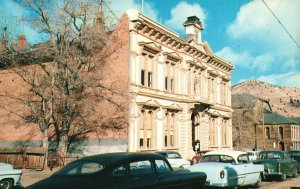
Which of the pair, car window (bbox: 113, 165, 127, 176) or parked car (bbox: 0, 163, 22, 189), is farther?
parked car (bbox: 0, 163, 22, 189)

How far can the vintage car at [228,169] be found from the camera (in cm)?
1242

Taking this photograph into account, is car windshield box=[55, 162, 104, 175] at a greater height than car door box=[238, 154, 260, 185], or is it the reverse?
car windshield box=[55, 162, 104, 175]

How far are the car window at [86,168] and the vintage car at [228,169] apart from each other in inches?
246

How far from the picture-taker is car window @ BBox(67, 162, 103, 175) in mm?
7012

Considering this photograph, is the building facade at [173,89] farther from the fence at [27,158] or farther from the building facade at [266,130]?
the building facade at [266,130]

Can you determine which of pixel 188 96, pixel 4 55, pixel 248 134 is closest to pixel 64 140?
pixel 4 55

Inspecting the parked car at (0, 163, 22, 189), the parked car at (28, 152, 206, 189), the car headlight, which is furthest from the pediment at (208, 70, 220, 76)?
the parked car at (28, 152, 206, 189)

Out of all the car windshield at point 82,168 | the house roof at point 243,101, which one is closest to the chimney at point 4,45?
the car windshield at point 82,168

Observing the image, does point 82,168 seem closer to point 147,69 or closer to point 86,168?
point 86,168

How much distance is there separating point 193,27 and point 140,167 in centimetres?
2890

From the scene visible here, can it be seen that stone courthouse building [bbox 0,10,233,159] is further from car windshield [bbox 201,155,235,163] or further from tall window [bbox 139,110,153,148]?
car windshield [bbox 201,155,235,163]

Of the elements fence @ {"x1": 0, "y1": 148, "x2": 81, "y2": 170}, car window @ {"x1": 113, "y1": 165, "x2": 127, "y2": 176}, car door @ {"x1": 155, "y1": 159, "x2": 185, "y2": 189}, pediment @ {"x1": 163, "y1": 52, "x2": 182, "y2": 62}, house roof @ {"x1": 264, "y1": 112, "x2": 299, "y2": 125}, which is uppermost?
pediment @ {"x1": 163, "y1": 52, "x2": 182, "y2": 62}

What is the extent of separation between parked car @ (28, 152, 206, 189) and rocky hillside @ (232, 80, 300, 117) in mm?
135008

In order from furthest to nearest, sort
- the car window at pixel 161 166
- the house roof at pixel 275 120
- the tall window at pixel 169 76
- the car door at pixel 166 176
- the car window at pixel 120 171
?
the house roof at pixel 275 120 < the tall window at pixel 169 76 < the car window at pixel 161 166 < the car door at pixel 166 176 < the car window at pixel 120 171
